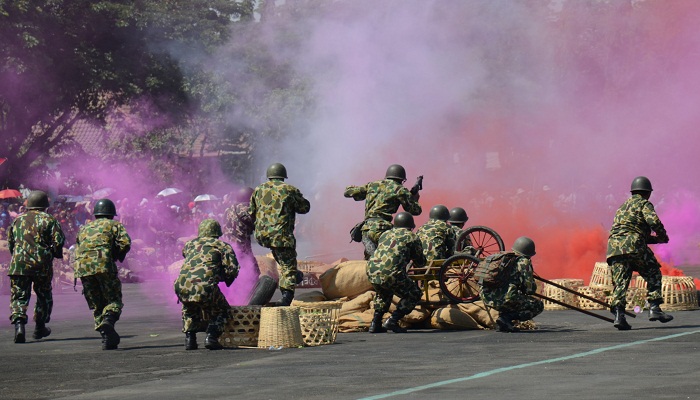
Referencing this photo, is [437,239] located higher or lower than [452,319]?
higher

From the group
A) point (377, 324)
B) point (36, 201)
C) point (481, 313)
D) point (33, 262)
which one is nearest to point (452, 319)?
point (481, 313)

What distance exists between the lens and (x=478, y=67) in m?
33.2

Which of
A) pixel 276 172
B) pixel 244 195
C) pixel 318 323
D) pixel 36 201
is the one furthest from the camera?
pixel 244 195

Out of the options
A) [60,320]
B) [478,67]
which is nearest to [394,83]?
[478,67]

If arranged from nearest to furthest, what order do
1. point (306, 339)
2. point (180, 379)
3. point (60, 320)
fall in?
point (180, 379), point (306, 339), point (60, 320)

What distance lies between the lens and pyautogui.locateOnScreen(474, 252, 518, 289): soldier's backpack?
1583cm

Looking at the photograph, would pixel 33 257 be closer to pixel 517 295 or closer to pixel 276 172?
pixel 276 172

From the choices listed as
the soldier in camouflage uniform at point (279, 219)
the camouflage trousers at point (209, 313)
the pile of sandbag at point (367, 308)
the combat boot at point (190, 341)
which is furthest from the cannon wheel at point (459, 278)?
the combat boot at point (190, 341)

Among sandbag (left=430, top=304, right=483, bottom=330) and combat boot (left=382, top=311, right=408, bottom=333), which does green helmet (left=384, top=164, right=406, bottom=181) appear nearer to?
sandbag (left=430, top=304, right=483, bottom=330)

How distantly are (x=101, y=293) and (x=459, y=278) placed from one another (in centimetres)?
461

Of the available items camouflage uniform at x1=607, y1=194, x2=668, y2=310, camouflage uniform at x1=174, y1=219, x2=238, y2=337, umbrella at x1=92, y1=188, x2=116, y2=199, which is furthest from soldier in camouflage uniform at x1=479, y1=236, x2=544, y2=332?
umbrella at x1=92, y1=188, x2=116, y2=199

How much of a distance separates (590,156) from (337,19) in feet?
29.8

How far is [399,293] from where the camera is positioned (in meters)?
16.5

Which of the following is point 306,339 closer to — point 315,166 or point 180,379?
point 180,379
